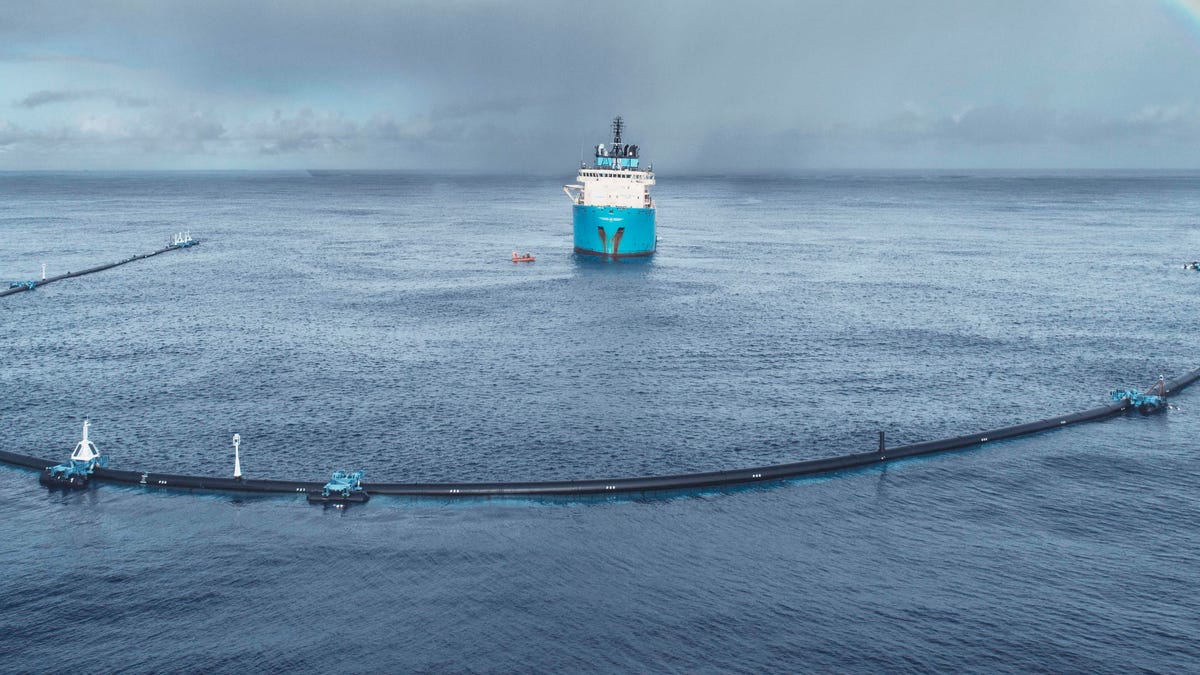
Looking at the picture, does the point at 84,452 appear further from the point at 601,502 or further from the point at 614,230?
the point at 614,230

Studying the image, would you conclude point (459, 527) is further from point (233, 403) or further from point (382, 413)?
point (233, 403)

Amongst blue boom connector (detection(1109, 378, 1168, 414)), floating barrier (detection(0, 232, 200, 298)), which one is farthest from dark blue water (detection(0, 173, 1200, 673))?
floating barrier (detection(0, 232, 200, 298))

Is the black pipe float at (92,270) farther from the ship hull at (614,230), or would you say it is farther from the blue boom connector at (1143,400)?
the blue boom connector at (1143,400)

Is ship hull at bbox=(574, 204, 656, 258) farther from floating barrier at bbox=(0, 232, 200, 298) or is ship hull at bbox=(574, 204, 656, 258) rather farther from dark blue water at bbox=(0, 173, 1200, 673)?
floating barrier at bbox=(0, 232, 200, 298)

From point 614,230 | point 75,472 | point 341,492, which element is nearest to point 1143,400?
point 341,492

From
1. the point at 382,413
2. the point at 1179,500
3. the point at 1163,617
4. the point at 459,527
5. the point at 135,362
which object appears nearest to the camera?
the point at 1163,617

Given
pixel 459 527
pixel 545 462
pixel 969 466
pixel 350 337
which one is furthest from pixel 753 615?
pixel 350 337
